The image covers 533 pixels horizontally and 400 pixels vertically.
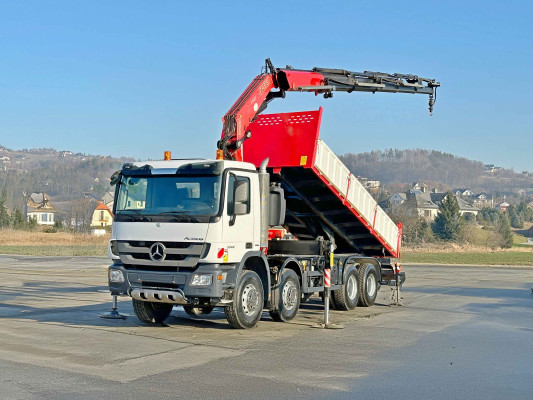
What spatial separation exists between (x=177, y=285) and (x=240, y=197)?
72.2 inches

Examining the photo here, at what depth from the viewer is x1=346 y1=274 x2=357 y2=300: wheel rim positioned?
52.8 feet

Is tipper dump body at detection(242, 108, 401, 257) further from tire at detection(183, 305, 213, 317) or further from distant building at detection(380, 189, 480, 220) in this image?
distant building at detection(380, 189, 480, 220)

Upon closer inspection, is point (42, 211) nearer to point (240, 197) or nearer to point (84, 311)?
point (84, 311)

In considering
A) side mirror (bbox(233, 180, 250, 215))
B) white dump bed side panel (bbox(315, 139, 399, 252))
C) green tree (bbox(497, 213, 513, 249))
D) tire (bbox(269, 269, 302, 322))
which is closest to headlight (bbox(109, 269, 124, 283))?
side mirror (bbox(233, 180, 250, 215))

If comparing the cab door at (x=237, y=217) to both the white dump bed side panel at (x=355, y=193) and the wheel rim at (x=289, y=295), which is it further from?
the white dump bed side panel at (x=355, y=193)

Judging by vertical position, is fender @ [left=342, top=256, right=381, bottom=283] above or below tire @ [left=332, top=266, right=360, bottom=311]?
above

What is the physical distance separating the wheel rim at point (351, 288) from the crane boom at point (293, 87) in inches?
172

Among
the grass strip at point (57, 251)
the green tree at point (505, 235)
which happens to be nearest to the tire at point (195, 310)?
the grass strip at point (57, 251)

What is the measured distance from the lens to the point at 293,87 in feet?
49.8

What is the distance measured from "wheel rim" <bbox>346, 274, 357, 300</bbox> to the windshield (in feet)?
18.3

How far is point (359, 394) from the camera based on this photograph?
7738 millimetres

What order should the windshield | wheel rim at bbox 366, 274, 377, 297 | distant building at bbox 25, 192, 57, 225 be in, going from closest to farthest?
the windshield
wheel rim at bbox 366, 274, 377, 297
distant building at bbox 25, 192, 57, 225

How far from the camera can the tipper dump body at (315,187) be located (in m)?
13.9

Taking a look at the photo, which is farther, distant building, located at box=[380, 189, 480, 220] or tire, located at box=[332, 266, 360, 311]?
distant building, located at box=[380, 189, 480, 220]
